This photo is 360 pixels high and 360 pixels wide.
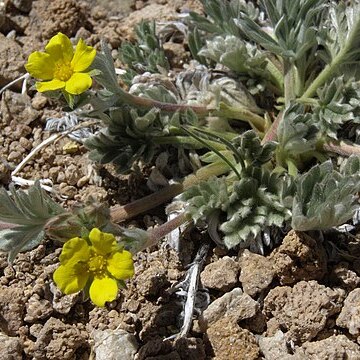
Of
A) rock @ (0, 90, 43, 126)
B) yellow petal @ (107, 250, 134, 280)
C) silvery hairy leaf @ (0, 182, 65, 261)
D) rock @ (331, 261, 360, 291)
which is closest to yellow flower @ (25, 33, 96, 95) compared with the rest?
silvery hairy leaf @ (0, 182, 65, 261)

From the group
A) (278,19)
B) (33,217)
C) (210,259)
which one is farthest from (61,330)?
(278,19)

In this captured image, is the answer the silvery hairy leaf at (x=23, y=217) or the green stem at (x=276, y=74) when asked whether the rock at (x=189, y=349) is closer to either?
the silvery hairy leaf at (x=23, y=217)

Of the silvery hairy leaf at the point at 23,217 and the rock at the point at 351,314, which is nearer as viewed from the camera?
the silvery hairy leaf at the point at 23,217

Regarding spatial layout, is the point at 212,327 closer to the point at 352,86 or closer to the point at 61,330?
the point at 61,330

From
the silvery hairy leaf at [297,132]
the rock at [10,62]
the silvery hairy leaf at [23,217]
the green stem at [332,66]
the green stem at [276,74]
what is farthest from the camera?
the rock at [10,62]

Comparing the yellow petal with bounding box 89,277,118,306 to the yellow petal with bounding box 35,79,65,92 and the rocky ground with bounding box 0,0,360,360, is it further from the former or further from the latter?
the yellow petal with bounding box 35,79,65,92

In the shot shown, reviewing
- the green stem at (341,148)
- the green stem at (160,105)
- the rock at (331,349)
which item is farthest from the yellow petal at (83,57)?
the rock at (331,349)
